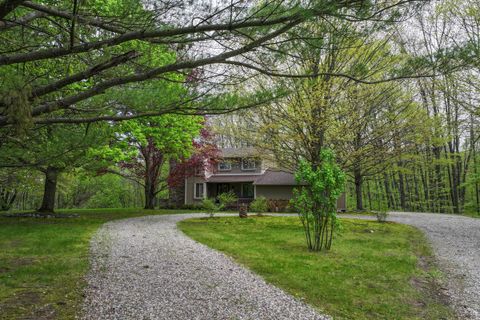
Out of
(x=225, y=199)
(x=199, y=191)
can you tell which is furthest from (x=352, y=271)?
(x=199, y=191)

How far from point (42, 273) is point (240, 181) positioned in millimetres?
19643

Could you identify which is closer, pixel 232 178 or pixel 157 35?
pixel 157 35

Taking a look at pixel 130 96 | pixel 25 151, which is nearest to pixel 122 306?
pixel 130 96

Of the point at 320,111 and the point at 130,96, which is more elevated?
the point at 320,111

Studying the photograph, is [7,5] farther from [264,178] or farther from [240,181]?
[240,181]

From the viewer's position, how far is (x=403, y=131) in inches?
593

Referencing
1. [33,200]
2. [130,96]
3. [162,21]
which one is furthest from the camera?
[33,200]

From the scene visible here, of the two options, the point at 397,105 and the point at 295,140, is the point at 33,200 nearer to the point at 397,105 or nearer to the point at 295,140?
the point at 295,140

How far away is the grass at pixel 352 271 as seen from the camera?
3.83 m

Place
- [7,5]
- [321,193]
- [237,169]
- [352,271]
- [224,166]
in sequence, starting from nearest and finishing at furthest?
[7,5] → [352,271] → [321,193] → [237,169] → [224,166]

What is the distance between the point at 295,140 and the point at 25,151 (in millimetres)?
8958

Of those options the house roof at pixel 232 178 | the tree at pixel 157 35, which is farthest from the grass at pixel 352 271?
the house roof at pixel 232 178

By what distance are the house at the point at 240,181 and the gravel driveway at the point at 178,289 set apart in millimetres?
16639

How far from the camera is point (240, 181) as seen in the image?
24.3 meters
